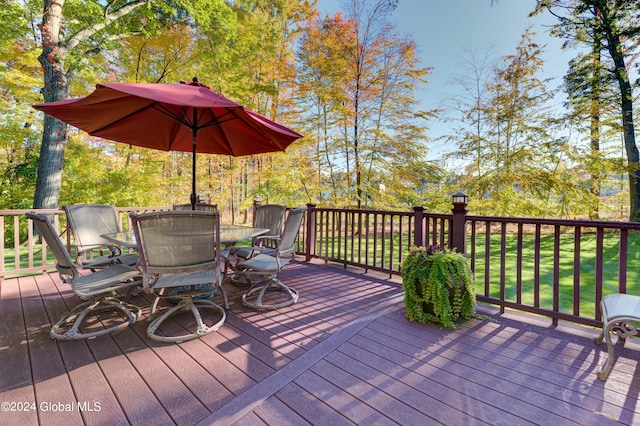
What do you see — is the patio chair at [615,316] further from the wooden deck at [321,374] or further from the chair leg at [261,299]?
the chair leg at [261,299]

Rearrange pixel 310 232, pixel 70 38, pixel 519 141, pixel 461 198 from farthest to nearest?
1. pixel 519 141
2. pixel 70 38
3. pixel 310 232
4. pixel 461 198

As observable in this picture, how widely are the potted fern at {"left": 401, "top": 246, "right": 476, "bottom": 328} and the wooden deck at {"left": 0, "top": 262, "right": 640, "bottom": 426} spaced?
15 centimetres

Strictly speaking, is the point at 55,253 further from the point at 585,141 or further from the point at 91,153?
the point at 585,141

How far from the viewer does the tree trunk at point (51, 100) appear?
225 inches

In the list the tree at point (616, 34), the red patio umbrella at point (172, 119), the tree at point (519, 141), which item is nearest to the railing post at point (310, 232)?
the red patio umbrella at point (172, 119)

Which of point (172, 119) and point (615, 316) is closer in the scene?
point (615, 316)

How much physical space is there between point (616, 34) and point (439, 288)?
994cm

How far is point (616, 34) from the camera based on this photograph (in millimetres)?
7340

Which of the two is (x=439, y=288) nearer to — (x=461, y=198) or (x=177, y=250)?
(x=461, y=198)

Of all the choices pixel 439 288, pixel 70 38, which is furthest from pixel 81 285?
pixel 70 38

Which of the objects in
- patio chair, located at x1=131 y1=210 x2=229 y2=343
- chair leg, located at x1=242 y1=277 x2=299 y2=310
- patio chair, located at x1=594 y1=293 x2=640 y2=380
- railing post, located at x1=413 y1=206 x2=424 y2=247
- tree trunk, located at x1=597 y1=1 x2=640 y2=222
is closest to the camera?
patio chair, located at x1=594 y1=293 x2=640 y2=380

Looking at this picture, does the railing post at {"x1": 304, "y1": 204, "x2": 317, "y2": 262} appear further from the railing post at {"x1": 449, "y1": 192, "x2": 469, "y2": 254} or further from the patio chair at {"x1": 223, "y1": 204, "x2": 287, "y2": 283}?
the railing post at {"x1": 449, "y1": 192, "x2": 469, "y2": 254}

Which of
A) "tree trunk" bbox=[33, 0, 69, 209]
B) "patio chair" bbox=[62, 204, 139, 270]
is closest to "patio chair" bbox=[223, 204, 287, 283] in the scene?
"patio chair" bbox=[62, 204, 139, 270]

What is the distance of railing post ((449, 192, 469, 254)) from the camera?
3.06m
